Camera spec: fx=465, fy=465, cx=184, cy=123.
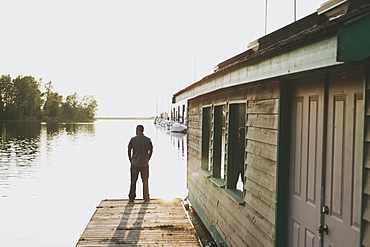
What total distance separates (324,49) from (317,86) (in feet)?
3.98

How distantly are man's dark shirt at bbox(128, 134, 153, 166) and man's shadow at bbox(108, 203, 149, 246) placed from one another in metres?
1.03

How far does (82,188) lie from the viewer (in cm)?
1919

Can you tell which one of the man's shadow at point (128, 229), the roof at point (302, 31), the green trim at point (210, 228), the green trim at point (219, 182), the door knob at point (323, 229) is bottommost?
the green trim at point (210, 228)

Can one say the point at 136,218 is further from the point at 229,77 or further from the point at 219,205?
the point at 229,77

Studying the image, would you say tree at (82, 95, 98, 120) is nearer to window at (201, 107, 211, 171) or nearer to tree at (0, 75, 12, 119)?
tree at (0, 75, 12, 119)

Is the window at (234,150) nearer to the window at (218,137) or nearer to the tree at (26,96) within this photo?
the window at (218,137)

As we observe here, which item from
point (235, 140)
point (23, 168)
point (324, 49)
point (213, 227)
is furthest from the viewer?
point (23, 168)

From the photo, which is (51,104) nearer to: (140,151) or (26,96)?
(26,96)

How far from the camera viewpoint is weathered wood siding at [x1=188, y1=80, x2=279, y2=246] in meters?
5.04

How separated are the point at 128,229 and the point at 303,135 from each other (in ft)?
14.9

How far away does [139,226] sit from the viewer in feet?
27.2

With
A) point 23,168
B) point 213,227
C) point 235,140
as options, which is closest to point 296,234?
point 235,140

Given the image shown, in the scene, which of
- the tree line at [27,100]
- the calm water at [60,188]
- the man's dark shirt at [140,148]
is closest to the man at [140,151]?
the man's dark shirt at [140,148]

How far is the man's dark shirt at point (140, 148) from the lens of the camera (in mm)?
10188
